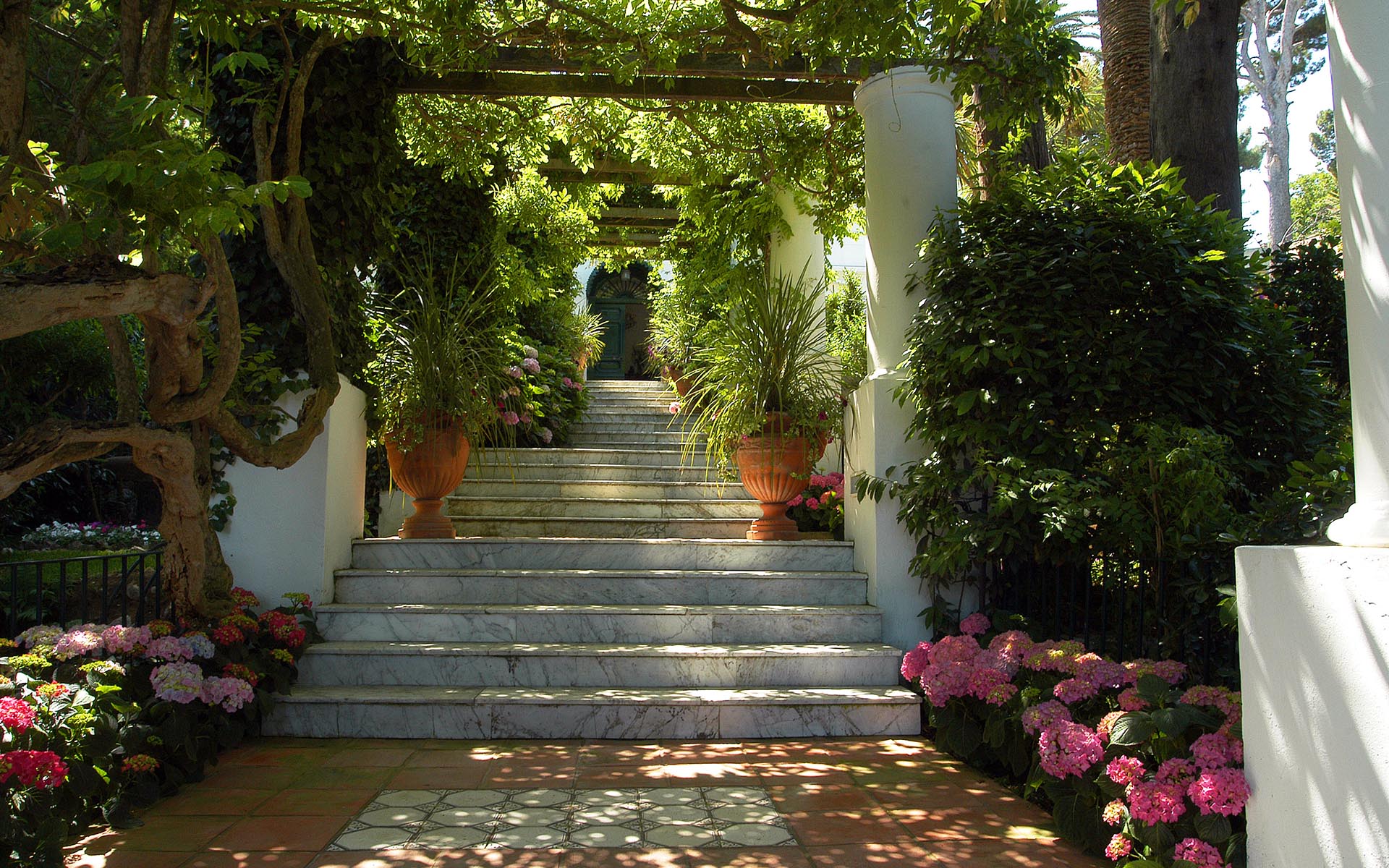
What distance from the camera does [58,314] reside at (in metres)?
2.53

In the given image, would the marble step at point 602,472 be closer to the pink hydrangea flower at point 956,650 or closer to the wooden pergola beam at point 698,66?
the wooden pergola beam at point 698,66

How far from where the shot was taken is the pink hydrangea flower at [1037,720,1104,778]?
8.72ft

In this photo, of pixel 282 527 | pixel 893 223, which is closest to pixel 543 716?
pixel 282 527

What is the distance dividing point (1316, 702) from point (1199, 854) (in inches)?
20.5

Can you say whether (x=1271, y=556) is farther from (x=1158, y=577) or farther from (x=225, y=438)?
(x=225, y=438)

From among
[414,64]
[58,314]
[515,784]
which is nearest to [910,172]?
→ [414,64]

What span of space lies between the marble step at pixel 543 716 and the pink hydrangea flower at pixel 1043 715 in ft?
A: 3.51

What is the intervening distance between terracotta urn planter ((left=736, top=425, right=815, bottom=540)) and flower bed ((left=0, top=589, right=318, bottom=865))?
2.42m

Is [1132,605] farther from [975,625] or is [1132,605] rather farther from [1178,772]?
[1178,772]

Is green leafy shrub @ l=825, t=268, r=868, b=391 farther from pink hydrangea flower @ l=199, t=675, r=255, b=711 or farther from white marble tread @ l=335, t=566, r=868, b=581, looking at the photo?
pink hydrangea flower @ l=199, t=675, r=255, b=711

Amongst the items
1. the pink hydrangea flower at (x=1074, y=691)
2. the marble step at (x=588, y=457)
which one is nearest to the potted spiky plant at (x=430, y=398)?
the marble step at (x=588, y=457)

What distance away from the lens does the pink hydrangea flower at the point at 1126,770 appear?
2473mm

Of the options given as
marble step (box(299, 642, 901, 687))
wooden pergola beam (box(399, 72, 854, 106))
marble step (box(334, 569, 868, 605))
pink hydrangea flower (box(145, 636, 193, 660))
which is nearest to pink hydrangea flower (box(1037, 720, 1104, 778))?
marble step (box(299, 642, 901, 687))

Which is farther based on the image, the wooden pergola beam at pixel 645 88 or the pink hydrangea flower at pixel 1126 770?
the wooden pergola beam at pixel 645 88
